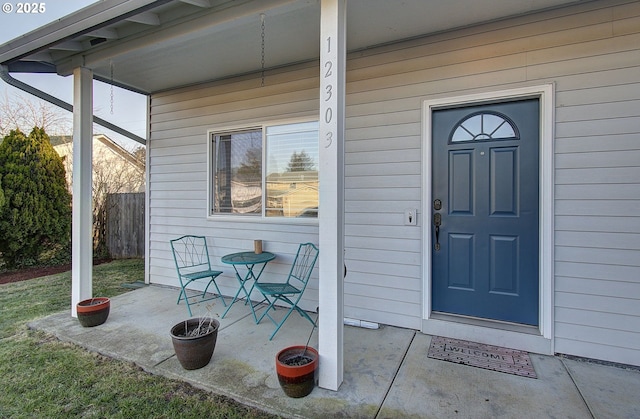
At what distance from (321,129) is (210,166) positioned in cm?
252

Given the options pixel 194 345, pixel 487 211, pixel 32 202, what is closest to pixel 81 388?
pixel 194 345

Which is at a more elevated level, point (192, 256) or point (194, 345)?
point (192, 256)

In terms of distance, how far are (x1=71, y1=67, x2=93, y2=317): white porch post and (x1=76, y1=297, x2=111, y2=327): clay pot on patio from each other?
0.30 metres

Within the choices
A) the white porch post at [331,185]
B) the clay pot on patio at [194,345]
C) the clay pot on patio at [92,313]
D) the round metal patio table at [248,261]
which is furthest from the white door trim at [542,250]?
the clay pot on patio at [92,313]

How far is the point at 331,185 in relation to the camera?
197 centimetres

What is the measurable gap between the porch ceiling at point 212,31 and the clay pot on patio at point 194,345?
236cm

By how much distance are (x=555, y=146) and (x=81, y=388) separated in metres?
3.76

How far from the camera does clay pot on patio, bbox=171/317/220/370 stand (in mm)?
2195

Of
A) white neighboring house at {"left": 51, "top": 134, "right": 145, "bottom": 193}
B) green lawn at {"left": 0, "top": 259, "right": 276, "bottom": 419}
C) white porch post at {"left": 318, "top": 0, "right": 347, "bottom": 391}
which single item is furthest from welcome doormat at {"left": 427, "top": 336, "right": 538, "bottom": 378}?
white neighboring house at {"left": 51, "top": 134, "right": 145, "bottom": 193}

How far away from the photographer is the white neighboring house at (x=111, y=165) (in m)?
7.27

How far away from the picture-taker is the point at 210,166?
406 cm

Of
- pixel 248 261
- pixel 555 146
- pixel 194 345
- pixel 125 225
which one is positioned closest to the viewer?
pixel 194 345

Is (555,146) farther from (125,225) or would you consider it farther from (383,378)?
(125,225)

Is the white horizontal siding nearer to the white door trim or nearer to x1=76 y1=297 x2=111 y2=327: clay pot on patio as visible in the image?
the white door trim
